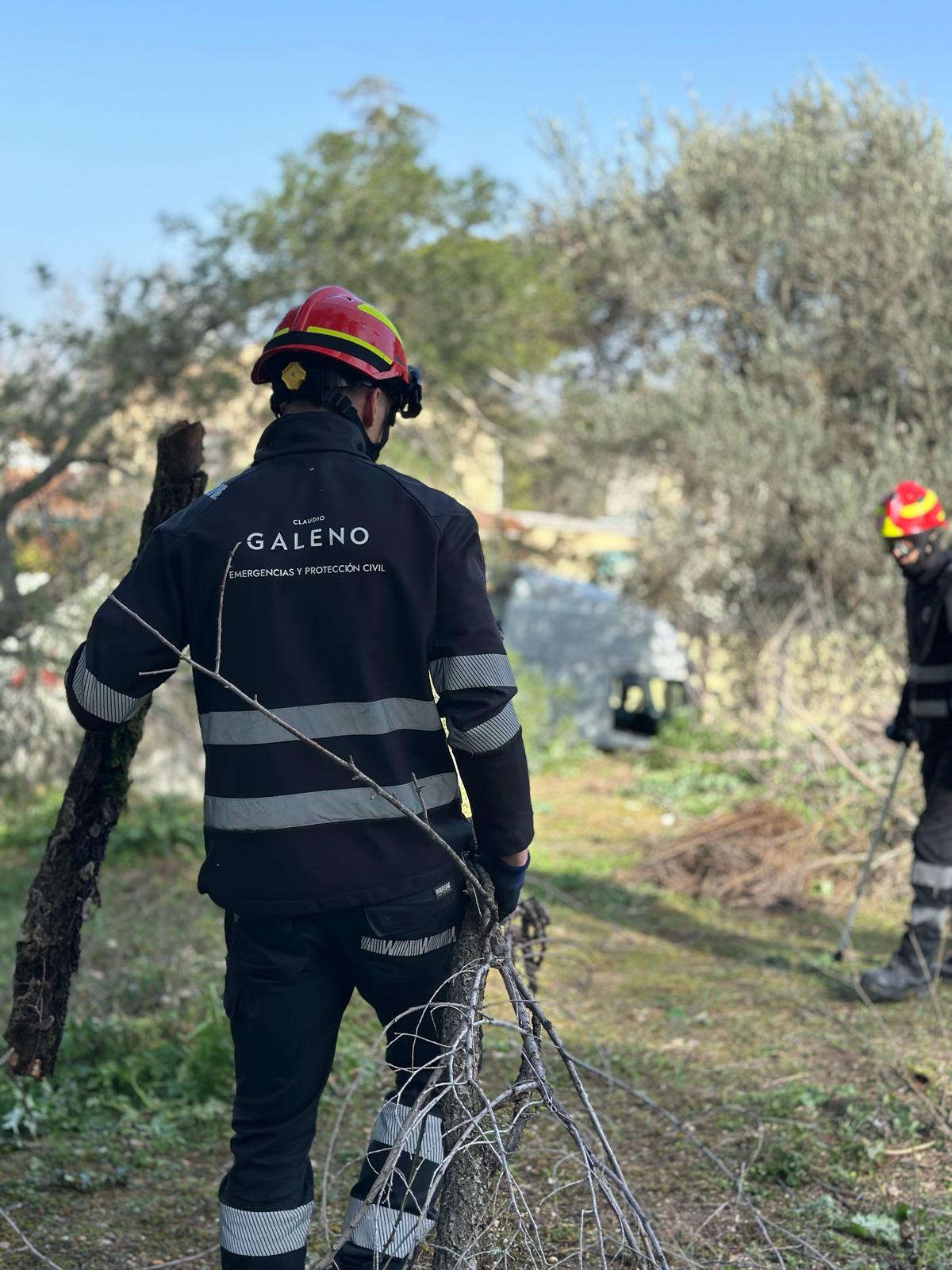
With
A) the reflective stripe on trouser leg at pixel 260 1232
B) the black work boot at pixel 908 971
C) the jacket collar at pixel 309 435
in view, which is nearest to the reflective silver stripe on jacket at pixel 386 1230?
the reflective stripe on trouser leg at pixel 260 1232

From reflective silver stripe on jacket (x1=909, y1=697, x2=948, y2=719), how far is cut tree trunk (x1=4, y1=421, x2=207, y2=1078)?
11.9 feet

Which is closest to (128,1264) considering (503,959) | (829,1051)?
(503,959)

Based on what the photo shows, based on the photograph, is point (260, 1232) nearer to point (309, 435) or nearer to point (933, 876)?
point (309, 435)

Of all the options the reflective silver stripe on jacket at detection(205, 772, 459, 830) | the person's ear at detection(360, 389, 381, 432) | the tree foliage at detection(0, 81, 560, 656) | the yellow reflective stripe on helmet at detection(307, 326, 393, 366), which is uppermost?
the tree foliage at detection(0, 81, 560, 656)

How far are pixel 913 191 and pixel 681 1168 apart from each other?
9553 millimetres

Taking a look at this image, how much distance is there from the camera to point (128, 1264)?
3.18 meters

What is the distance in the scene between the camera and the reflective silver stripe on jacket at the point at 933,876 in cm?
547

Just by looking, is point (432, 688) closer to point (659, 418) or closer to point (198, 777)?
point (198, 777)

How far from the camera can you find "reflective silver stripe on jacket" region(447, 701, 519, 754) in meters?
2.48

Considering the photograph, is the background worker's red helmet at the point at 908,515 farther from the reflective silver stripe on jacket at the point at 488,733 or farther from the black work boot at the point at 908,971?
the reflective silver stripe on jacket at the point at 488,733

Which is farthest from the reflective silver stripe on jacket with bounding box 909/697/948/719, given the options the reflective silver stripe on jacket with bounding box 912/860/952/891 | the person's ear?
the person's ear

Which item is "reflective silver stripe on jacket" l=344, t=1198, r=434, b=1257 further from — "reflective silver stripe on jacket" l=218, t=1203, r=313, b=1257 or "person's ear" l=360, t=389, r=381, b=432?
"person's ear" l=360, t=389, r=381, b=432

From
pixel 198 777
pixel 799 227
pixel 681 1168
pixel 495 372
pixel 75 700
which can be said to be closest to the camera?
pixel 75 700

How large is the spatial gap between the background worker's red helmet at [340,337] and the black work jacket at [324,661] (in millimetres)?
212
